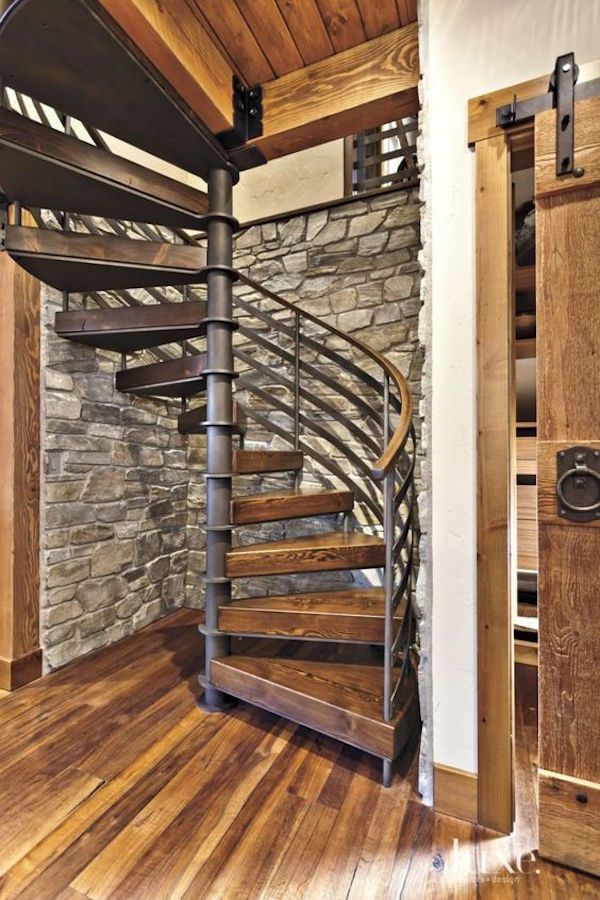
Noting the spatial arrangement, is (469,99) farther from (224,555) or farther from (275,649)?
(275,649)

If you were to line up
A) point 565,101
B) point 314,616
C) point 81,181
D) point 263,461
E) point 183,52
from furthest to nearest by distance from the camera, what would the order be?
1. point 263,461
2. point 314,616
3. point 81,181
4. point 183,52
5. point 565,101

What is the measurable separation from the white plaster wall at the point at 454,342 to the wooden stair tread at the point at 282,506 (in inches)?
33.1

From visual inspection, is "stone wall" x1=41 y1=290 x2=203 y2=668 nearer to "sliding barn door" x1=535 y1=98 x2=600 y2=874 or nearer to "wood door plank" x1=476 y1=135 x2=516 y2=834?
"wood door plank" x1=476 y1=135 x2=516 y2=834

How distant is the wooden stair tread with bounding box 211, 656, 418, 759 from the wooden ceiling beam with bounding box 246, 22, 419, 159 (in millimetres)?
2319

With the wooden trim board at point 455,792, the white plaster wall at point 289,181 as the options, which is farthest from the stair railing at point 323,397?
the wooden trim board at point 455,792

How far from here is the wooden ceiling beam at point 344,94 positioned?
1.60m

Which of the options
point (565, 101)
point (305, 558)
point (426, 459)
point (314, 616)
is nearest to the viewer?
point (565, 101)

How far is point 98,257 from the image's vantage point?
5.98 feet

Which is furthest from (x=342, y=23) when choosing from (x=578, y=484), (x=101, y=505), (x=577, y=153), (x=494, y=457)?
(x=101, y=505)

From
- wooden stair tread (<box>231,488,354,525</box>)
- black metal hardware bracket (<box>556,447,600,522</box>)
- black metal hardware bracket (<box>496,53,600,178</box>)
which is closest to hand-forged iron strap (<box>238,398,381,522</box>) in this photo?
wooden stair tread (<box>231,488,354,525</box>)

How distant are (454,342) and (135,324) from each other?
1.49 meters

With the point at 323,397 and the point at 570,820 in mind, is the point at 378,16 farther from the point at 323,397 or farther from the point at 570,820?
the point at 570,820

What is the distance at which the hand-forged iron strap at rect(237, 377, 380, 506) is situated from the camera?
2.71 metres

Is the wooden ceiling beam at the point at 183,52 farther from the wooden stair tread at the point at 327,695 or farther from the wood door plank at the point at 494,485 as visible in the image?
the wooden stair tread at the point at 327,695
